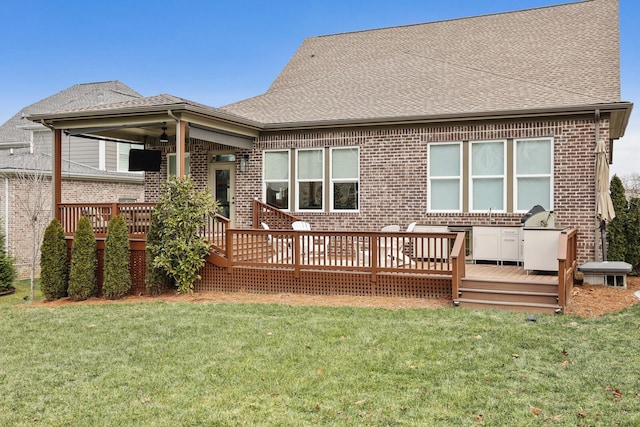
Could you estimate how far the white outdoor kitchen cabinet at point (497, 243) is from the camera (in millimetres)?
11086

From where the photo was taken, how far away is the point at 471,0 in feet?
92.5

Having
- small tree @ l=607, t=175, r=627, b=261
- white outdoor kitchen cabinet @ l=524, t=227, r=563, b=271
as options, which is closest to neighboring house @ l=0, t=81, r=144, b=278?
white outdoor kitchen cabinet @ l=524, t=227, r=563, b=271

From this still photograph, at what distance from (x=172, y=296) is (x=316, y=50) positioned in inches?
458

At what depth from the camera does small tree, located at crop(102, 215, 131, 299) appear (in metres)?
10.4

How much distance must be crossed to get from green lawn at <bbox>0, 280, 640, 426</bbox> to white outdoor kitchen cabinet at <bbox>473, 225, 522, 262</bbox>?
10.5ft

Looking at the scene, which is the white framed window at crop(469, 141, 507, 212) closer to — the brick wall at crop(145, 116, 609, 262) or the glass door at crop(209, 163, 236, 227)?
the brick wall at crop(145, 116, 609, 262)

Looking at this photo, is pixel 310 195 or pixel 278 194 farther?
pixel 278 194

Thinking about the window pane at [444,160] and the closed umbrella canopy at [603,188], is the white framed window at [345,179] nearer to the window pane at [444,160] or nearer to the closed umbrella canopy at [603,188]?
the window pane at [444,160]

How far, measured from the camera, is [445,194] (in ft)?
39.7

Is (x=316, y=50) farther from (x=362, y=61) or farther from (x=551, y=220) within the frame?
(x=551, y=220)

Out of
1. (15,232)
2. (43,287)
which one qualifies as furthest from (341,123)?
(15,232)

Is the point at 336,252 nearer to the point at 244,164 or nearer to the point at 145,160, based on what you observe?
the point at 244,164

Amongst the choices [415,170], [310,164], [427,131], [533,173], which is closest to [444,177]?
[415,170]

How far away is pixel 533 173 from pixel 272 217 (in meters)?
5.83
